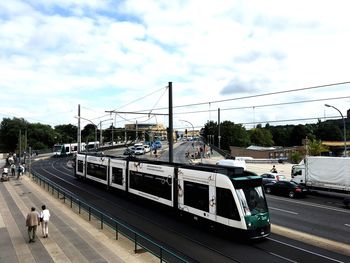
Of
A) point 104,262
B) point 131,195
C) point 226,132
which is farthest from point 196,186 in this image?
point 226,132

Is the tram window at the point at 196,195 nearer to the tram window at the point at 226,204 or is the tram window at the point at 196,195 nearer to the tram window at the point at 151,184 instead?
the tram window at the point at 226,204

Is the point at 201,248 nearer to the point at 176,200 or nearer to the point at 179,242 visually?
the point at 179,242

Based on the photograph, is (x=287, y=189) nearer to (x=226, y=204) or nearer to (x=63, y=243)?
(x=226, y=204)

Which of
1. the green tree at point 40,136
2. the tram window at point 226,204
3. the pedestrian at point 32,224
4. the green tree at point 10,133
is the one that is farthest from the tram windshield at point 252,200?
the green tree at point 10,133

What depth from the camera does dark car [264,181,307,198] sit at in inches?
1158

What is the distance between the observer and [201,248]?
48.7 feet

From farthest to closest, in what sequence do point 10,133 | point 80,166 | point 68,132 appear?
point 68,132 → point 10,133 → point 80,166

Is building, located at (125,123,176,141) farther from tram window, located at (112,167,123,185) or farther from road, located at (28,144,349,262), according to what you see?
road, located at (28,144,349,262)

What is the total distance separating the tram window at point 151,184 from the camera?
2092 cm

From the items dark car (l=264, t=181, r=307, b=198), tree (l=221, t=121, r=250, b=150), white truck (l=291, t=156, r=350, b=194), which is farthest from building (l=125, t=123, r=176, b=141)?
dark car (l=264, t=181, r=307, b=198)

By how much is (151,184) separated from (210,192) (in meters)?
6.75

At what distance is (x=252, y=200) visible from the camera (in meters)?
15.9

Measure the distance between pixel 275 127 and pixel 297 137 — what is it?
3716cm

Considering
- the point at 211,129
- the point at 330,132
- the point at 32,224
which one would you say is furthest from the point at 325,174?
the point at 330,132
